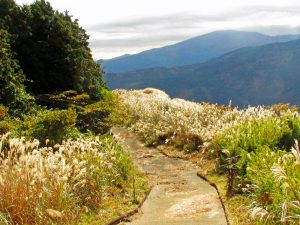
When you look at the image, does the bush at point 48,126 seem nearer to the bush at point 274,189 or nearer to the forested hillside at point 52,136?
the forested hillside at point 52,136

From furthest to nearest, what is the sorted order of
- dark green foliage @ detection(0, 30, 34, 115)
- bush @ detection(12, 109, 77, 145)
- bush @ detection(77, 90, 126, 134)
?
bush @ detection(77, 90, 126, 134)
dark green foliage @ detection(0, 30, 34, 115)
bush @ detection(12, 109, 77, 145)

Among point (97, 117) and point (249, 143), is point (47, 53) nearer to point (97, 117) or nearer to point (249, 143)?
point (97, 117)

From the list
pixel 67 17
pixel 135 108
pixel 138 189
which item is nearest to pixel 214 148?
pixel 138 189

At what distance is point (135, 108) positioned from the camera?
128ft

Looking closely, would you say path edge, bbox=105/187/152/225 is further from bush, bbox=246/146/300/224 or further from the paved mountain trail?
bush, bbox=246/146/300/224

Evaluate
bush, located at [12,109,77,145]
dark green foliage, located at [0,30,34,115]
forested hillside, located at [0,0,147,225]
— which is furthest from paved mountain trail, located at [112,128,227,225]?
dark green foliage, located at [0,30,34,115]

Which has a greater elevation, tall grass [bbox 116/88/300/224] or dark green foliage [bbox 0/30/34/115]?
dark green foliage [bbox 0/30/34/115]

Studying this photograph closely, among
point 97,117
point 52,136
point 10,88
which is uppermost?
point 10,88

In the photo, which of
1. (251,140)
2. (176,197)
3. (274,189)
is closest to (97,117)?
(176,197)

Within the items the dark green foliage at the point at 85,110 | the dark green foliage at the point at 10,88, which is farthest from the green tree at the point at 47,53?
the dark green foliage at the point at 10,88

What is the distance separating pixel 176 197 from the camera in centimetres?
1525

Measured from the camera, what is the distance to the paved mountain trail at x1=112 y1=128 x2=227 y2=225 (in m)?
12.3

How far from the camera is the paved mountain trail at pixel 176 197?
12.3 metres

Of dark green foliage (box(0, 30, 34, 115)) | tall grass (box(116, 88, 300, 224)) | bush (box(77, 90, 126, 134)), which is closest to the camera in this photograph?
tall grass (box(116, 88, 300, 224))
